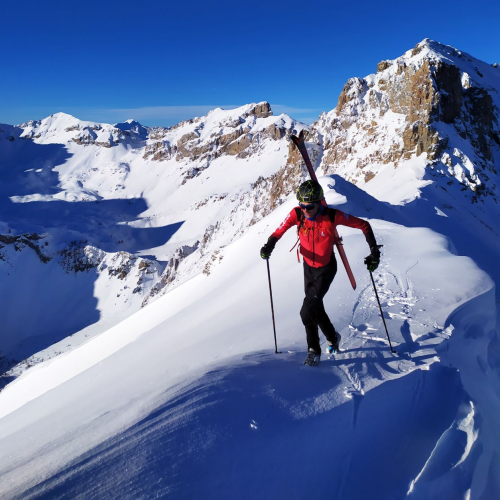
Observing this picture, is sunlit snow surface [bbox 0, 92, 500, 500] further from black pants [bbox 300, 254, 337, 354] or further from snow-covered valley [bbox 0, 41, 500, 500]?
black pants [bbox 300, 254, 337, 354]

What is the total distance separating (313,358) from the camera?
15.3 ft

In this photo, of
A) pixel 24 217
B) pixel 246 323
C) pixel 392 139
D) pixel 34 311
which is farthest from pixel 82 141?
pixel 246 323

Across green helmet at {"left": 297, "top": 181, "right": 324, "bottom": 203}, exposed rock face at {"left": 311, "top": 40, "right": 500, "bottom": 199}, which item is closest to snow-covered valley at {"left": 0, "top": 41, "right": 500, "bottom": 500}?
green helmet at {"left": 297, "top": 181, "right": 324, "bottom": 203}

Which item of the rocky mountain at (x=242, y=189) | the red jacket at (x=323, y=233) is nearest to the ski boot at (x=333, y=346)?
→ the red jacket at (x=323, y=233)

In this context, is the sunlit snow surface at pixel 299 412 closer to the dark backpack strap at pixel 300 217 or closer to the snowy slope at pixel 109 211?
the dark backpack strap at pixel 300 217

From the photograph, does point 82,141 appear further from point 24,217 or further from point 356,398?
point 356,398

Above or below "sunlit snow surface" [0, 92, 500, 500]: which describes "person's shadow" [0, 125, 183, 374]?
above

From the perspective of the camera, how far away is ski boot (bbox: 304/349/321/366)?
15.1 feet

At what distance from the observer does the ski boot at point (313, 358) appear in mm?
4605

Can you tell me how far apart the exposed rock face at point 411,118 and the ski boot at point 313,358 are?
1553 inches

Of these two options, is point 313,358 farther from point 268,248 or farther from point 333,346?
point 268,248

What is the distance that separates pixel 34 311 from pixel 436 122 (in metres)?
61.3

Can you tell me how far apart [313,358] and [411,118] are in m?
45.3

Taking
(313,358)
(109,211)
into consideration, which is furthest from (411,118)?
(109,211)
